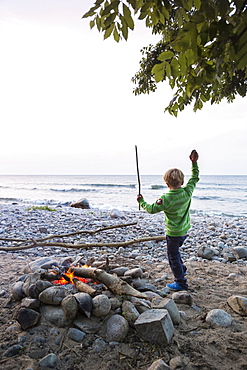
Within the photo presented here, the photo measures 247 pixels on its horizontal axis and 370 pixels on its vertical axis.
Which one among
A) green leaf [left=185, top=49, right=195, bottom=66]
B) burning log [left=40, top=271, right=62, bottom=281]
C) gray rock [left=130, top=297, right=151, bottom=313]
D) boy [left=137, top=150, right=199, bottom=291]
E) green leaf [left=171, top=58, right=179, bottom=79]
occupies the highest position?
green leaf [left=185, top=49, right=195, bottom=66]

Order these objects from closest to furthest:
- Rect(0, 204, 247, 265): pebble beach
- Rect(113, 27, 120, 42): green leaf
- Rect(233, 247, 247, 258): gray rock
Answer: Rect(113, 27, 120, 42): green leaf, Rect(233, 247, 247, 258): gray rock, Rect(0, 204, 247, 265): pebble beach

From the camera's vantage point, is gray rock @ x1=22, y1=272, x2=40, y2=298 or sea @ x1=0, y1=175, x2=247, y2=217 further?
sea @ x1=0, y1=175, x2=247, y2=217

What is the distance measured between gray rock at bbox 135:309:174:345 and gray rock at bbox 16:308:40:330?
106 centimetres

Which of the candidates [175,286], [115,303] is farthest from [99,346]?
[175,286]

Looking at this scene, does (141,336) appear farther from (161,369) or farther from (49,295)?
(49,295)

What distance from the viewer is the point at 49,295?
281 cm

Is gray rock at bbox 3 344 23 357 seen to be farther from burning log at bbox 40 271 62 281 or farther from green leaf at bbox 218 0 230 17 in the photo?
green leaf at bbox 218 0 230 17

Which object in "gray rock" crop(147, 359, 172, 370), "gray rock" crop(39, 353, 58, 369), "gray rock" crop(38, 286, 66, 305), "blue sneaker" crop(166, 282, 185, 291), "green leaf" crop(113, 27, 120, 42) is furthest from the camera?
"blue sneaker" crop(166, 282, 185, 291)

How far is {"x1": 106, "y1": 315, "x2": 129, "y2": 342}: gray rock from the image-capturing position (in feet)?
8.17

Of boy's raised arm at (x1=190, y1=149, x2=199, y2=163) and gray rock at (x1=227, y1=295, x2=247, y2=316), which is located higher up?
boy's raised arm at (x1=190, y1=149, x2=199, y2=163)

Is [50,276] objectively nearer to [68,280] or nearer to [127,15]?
[68,280]

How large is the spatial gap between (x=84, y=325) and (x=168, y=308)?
94 centimetres

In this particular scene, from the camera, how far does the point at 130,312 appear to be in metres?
2.71

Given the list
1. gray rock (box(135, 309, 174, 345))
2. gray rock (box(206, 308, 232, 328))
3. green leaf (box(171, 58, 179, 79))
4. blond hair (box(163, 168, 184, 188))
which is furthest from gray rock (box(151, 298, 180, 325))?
green leaf (box(171, 58, 179, 79))
